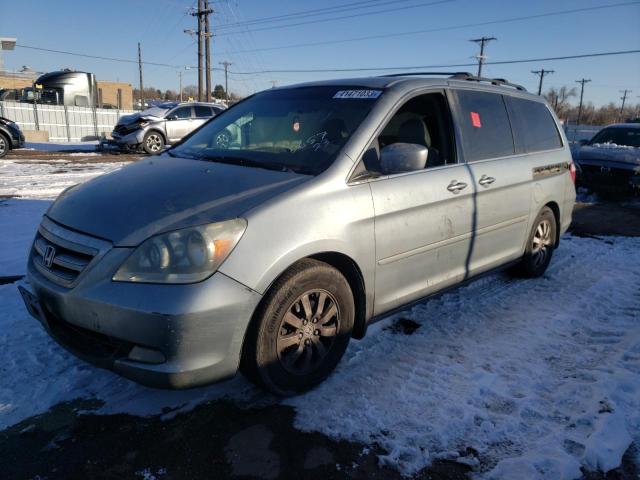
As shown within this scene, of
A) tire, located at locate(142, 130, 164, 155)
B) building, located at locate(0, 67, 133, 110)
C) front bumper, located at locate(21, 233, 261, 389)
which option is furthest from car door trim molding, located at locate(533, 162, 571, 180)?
building, located at locate(0, 67, 133, 110)

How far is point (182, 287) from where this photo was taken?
221cm

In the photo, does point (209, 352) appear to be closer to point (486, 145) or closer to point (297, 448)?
point (297, 448)

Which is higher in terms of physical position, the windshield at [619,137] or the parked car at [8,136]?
the windshield at [619,137]

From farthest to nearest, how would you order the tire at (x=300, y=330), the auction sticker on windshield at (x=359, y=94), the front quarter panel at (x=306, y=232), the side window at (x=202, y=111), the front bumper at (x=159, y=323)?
the side window at (x=202, y=111) → the auction sticker on windshield at (x=359, y=94) → the tire at (x=300, y=330) → the front quarter panel at (x=306, y=232) → the front bumper at (x=159, y=323)

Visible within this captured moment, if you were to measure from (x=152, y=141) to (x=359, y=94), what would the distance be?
14.6 m

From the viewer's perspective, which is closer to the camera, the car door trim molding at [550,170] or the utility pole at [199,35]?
the car door trim molding at [550,170]

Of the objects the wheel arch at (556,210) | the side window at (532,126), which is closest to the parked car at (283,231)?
the side window at (532,126)

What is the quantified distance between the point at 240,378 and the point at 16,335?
64.0 inches

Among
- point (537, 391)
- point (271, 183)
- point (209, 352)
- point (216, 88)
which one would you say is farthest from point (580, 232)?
point (216, 88)

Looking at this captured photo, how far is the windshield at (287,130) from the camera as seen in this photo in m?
3.05

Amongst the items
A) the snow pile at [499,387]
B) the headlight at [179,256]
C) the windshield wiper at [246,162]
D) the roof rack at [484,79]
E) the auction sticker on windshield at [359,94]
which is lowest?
the snow pile at [499,387]

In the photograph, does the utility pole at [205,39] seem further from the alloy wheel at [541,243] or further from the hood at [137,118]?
the alloy wheel at [541,243]

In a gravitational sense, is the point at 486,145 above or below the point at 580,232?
above

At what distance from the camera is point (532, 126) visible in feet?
15.3
